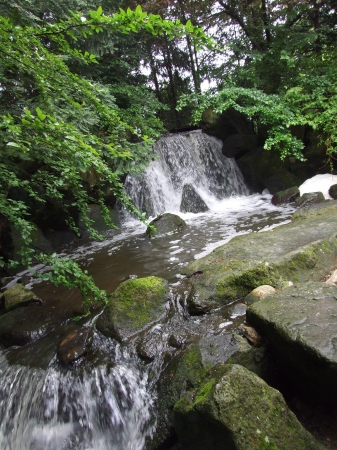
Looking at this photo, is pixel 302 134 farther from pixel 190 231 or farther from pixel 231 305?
pixel 231 305

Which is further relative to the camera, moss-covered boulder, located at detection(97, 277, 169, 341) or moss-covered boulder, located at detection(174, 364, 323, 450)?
moss-covered boulder, located at detection(97, 277, 169, 341)

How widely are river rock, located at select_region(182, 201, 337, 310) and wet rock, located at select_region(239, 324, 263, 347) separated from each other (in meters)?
0.82

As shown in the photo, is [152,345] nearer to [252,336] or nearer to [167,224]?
[252,336]

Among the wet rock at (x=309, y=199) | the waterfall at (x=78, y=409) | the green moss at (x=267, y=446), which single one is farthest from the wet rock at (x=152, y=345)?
the wet rock at (x=309, y=199)

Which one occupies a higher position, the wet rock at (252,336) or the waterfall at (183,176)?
the waterfall at (183,176)

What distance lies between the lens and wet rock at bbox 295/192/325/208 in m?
8.35

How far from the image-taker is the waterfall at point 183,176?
11.1m

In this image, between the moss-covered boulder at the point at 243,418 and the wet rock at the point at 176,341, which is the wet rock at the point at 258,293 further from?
the moss-covered boulder at the point at 243,418

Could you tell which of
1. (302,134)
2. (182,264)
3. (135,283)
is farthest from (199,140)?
(135,283)

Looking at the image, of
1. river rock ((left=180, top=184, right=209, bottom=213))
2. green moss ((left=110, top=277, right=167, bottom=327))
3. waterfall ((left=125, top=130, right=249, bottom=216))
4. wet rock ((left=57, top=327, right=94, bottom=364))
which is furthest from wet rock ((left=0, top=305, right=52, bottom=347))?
river rock ((left=180, top=184, right=209, bottom=213))

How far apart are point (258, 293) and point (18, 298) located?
388 centimetres

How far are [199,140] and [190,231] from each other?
20.5 feet

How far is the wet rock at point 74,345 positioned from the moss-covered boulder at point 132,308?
0.58 ft

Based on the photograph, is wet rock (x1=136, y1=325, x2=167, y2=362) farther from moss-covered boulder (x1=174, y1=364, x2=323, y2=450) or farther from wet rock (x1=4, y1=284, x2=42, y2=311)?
wet rock (x1=4, y1=284, x2=42, y2=311)
